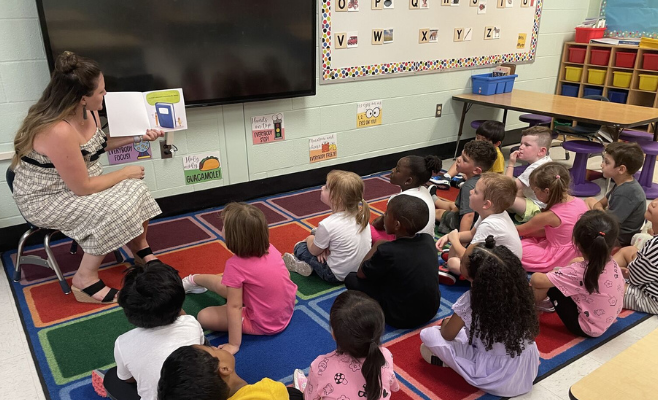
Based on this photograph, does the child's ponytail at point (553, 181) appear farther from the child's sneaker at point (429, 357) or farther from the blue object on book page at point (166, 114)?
the blue object on book page at point (166, 114)

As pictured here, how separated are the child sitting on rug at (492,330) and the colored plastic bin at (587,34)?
4836mm

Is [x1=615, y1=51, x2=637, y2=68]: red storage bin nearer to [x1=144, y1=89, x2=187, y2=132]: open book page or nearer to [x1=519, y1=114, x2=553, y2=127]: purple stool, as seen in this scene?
[x1=519, y1=114, x2=553, y2=127]: purple stool

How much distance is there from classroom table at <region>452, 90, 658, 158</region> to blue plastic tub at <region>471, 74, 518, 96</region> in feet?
0.20

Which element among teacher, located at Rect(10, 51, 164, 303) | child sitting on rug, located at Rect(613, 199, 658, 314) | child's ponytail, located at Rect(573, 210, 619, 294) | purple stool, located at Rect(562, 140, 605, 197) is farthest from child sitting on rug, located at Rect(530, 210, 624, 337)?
purple stool, located at Rect(562, 140, 605, 197)

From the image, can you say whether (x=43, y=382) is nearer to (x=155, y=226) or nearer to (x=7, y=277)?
(x=7, y=277)

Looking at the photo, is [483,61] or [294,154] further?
[483,61]

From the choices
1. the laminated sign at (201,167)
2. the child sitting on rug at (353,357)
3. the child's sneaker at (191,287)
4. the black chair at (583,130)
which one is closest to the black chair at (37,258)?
the child's sneaker at (191,287)

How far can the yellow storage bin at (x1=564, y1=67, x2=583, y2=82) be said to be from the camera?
229 inches

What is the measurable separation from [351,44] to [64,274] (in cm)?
271

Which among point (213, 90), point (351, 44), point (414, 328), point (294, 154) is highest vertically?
point (351, 44)

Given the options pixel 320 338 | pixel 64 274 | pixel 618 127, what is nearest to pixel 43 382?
pixel 64 274

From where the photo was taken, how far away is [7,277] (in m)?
2.82

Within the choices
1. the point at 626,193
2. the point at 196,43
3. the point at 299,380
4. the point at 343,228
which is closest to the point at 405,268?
the point at 343,228

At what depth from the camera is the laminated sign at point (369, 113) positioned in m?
4.37
